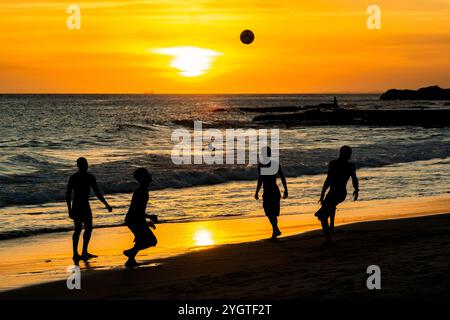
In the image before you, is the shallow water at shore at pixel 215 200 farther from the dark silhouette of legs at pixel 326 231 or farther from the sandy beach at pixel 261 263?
the dark silhouette of legs at pixel 326 231

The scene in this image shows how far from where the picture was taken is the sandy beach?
809 cm

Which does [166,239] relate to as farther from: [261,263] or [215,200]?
[215,200]

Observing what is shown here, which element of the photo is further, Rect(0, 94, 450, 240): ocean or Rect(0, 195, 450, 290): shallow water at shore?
Rect(0, 94, 450, 240): ocean

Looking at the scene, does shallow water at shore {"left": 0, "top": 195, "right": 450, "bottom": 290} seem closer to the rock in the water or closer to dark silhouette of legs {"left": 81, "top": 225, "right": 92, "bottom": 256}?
dark silhouette of legs {"left": 81, "top": 225, "right": 92, "bottom": 256}

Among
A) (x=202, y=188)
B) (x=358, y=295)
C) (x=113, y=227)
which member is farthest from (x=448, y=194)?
(x=358, y=295)

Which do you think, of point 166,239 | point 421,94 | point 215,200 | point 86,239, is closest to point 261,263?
point 86,239

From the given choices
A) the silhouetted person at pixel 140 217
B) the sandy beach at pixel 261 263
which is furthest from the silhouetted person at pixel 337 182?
the silhouetted person at pixel 140 217

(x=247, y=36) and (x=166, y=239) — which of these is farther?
(x=247, y=36)

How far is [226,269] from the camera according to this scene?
9930 millimetres

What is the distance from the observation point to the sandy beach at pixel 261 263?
8.09m

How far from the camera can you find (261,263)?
33.6 ft

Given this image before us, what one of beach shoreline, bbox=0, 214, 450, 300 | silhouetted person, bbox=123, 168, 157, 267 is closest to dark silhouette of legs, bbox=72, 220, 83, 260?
silhouetted person, bbox=123, 168, 157, 267

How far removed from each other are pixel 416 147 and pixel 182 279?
32.2 meters
